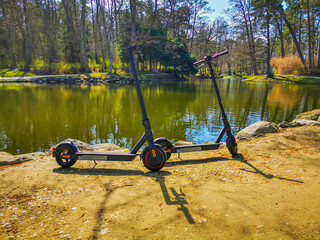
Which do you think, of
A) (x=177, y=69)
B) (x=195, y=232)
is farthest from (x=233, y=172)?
(x=177, y=69)

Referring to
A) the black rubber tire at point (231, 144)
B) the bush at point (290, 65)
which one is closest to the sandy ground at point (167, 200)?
the black rubber tire at point (231, 144)

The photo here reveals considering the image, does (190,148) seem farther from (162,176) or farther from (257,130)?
(257,130)

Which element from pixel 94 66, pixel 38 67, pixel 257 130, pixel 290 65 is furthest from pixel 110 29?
pixel 257 130

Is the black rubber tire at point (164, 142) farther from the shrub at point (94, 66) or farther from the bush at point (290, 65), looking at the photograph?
the shrub at point (94, 66)

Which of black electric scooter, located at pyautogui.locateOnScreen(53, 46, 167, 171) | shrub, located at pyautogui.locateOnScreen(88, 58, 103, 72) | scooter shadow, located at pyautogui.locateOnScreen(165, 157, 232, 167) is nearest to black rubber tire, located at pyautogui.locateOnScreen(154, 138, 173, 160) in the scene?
scooter shadow, located at pyautogui.locateOnScreen(165, 157, 232, 167)

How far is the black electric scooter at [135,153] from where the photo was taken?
404cm

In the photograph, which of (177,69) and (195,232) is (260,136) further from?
(177,69)

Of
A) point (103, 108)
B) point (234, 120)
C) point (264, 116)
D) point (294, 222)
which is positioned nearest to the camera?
point (294, 222)

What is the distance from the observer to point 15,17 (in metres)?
36.8

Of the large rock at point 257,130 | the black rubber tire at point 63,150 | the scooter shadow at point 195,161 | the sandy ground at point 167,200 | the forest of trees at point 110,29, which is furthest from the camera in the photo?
the forest of trees at point 110,29

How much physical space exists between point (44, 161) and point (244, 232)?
4.23 meters

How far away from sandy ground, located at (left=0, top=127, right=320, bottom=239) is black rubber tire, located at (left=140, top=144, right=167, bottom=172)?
16 centimetres

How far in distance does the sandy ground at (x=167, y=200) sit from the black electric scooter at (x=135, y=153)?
0.22 metres

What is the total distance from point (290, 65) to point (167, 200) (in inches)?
1632
